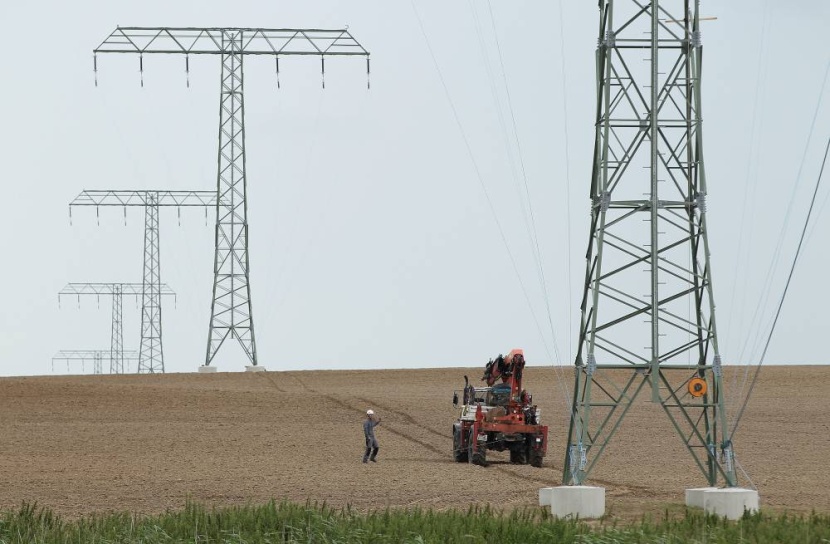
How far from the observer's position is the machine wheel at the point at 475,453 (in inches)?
1431

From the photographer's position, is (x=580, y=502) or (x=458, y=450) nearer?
(x=580, y=502)

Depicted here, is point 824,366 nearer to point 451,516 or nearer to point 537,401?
point 537,401

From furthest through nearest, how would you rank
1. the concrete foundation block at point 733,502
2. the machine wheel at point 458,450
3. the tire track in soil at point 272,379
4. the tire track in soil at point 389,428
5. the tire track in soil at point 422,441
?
the tire track in soil at point 272,379 → the tire track in soil at point 389,428 → the machine wheel at point 458,450 → the tire track in soil at point 422,441 → the concrete foundation block at point 733,502

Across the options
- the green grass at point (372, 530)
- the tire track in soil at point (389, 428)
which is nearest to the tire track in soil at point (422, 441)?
the tire track in soil at point (389, 428)

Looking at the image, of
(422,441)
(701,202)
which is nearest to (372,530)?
(701,202)

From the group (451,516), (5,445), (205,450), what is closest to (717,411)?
(451,516)

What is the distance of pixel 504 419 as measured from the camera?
3609cm

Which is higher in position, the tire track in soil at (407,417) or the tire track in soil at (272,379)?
the tire track in soil at (272,379)

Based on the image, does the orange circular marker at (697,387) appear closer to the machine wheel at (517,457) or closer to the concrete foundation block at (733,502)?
the concrete foundation block at (733,502)

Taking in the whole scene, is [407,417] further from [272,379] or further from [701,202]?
[701,202]

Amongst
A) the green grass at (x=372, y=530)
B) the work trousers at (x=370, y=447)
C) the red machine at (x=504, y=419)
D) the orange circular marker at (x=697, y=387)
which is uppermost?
the orange circular marker at (x=697, y=387)

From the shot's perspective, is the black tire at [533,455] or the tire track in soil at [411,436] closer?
the tire track in soil at [411,436]

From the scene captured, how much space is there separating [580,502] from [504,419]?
1237 cm

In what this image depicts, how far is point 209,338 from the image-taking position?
6316cm
